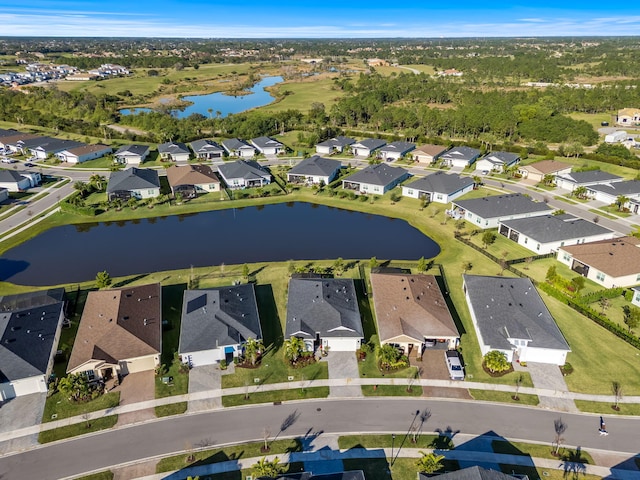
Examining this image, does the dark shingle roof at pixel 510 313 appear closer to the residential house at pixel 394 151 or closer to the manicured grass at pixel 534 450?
the manicured grass at pixel 534 450

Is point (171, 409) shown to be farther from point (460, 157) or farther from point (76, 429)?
point (460, 157)

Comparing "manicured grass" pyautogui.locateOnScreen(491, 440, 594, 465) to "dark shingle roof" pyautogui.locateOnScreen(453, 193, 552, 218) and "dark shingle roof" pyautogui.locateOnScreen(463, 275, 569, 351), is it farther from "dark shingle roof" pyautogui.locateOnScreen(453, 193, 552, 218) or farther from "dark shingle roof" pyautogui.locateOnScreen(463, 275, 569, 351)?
"dark shingle roof" pyautogui.locateOnScreen(453, 193, 552, 218)

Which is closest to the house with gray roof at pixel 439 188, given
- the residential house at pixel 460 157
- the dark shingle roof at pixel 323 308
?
the residential house at pixel 460 157

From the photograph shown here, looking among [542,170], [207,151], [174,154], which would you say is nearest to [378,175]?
Result: [542,170]

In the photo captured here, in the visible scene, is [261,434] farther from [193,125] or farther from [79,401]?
[193,125]

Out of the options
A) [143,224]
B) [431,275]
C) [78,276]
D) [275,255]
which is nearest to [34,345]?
[78,276]
